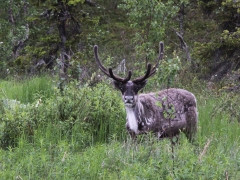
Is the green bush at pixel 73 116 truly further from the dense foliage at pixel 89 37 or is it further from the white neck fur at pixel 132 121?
the dense foliage at pixel 89 37

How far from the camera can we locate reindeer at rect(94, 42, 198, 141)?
859 cm

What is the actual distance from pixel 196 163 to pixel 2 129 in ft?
12.2

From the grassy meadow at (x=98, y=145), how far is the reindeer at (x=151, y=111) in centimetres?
21

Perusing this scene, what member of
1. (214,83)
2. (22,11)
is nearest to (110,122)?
(214,83)

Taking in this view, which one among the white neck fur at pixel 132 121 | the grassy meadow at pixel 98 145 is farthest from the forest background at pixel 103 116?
the white neck fur at pixel 132 121

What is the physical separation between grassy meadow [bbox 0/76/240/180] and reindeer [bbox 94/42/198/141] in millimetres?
206

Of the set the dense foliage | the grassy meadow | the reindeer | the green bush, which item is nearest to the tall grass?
the dense foliage

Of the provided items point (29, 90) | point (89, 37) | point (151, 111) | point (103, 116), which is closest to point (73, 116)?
point (103, 116)

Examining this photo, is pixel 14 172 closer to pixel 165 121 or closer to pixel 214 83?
pixel 165 121

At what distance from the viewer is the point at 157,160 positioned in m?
7.08

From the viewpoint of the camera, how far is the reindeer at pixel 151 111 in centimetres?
859

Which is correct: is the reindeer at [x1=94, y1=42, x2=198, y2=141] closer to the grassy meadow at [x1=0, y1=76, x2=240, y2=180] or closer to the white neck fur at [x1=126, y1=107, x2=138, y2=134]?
the white neck fur at [x1=126, y1=107, x2=138, y2=134]

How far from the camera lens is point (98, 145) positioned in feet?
27.1

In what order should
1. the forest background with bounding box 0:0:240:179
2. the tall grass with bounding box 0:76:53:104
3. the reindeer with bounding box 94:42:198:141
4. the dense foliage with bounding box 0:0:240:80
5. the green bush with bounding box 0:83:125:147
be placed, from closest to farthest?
the forest background with bounding box 0:0:240:179 → the reindeer with bounding box 94:42:198:141 → the green bush with bounding box 0:83:125:147 → the tall grass with bounding box 0:76:53:104 → the dense foliage with bounding box 0:0:240:80
